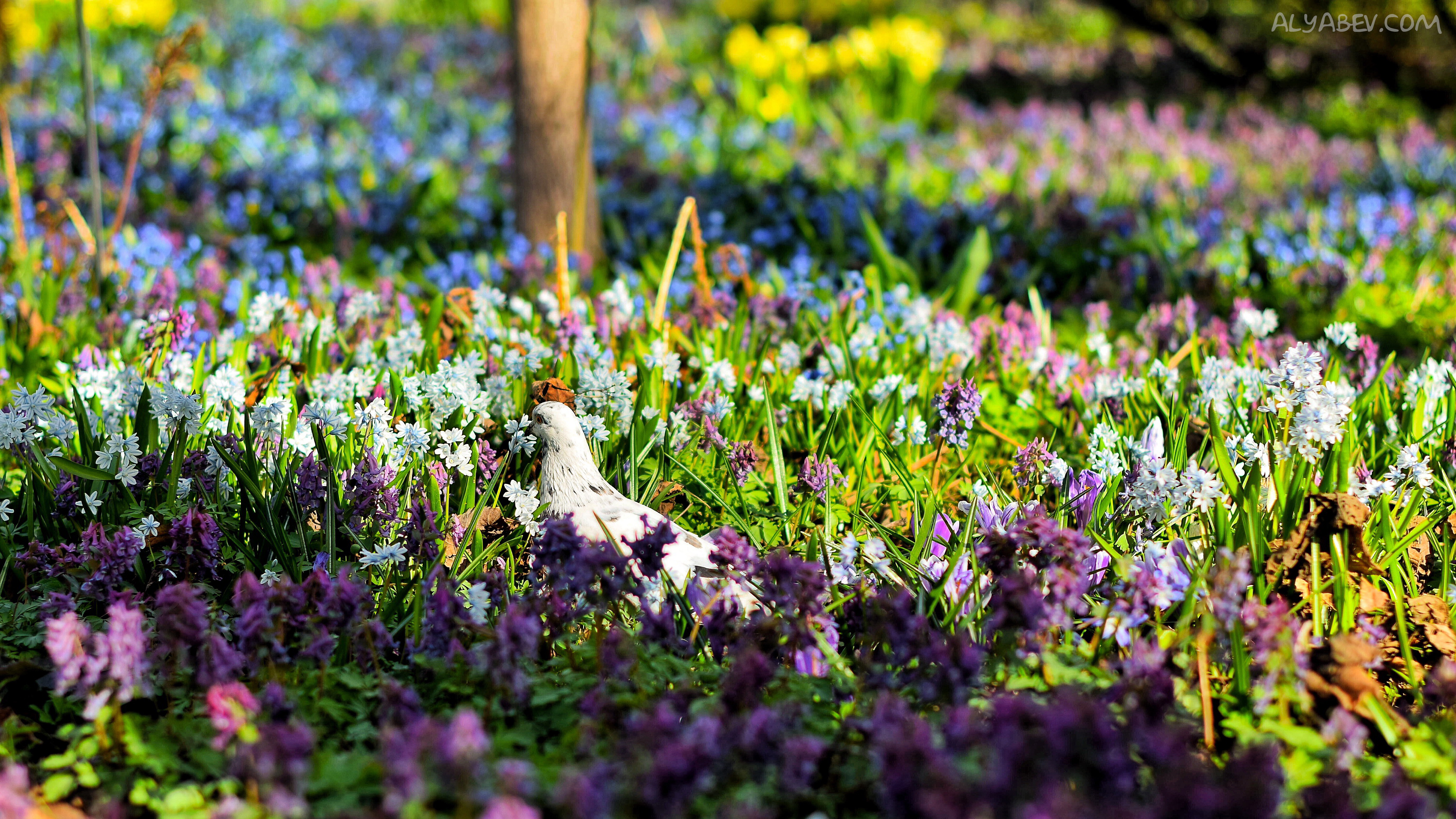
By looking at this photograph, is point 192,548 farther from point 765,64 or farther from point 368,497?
point 765,64

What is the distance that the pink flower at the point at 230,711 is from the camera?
154 centimetres

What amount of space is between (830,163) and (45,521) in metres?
4.11

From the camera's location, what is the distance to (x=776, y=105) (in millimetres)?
6820

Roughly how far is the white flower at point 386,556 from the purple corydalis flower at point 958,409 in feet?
3.80

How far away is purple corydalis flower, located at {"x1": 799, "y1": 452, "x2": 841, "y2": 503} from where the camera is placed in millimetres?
2480

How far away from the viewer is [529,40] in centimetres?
417

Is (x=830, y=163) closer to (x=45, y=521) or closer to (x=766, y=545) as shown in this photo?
(x=766, y=545)

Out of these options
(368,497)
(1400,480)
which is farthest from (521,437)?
(1400,480)

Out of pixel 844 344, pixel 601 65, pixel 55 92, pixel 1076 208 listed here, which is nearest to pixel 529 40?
pixel 844 344

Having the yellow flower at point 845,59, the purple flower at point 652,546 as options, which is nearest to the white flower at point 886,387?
the purple flower at point 652,546

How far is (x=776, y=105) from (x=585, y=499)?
4933 millimetres

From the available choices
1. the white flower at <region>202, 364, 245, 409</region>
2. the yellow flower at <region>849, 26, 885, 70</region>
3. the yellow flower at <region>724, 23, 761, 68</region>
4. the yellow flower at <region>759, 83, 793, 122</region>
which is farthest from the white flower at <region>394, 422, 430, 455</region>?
the yellow flower at <region>849, 26, 885, 70</region>

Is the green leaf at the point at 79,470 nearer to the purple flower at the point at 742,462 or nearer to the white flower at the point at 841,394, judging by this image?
the purple flower at the point at 742,462

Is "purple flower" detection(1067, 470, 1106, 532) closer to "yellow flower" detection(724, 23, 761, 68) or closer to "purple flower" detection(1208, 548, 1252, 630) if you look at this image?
"purple flower" detection(1208, 548, 1252, 630)
